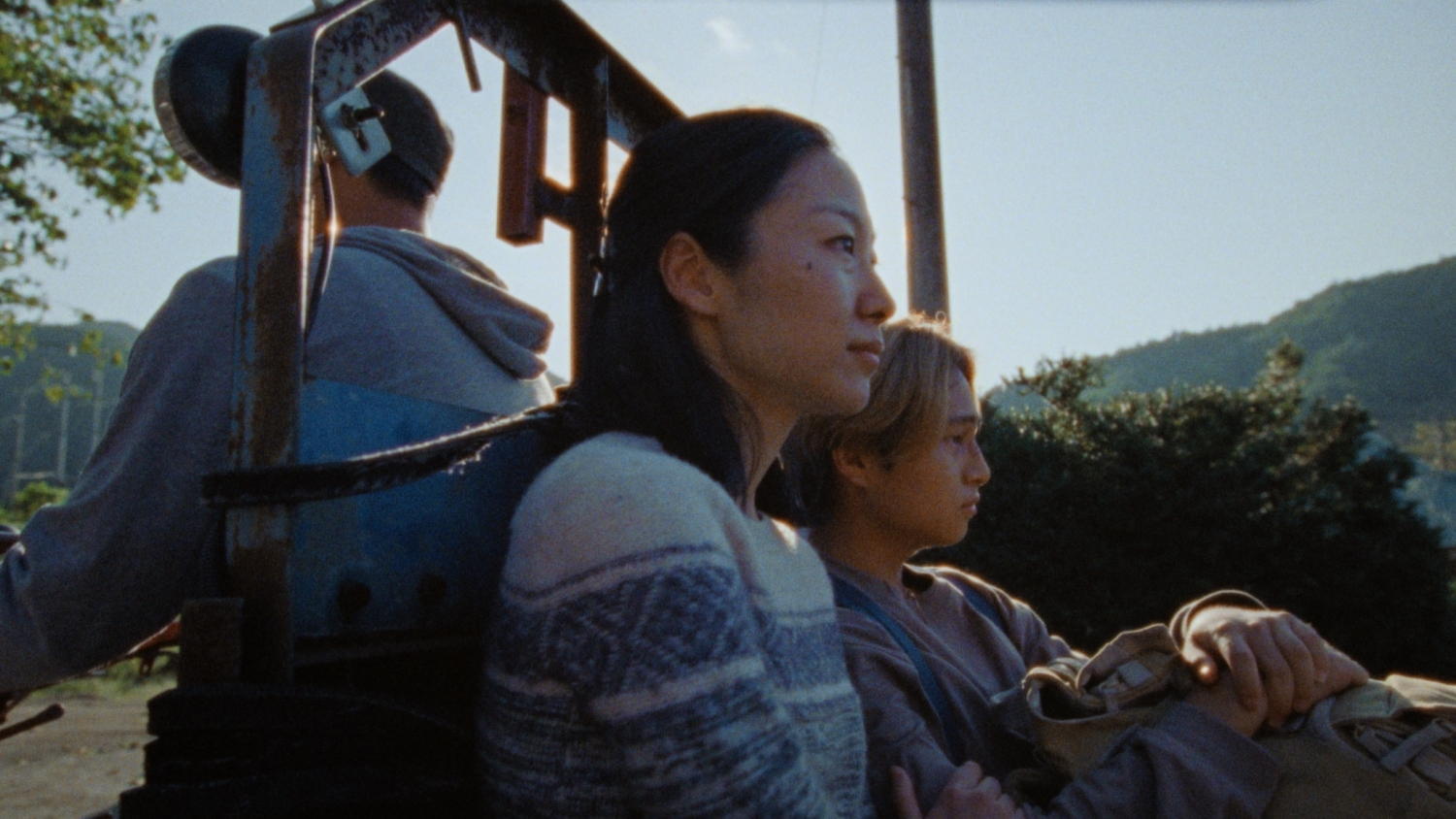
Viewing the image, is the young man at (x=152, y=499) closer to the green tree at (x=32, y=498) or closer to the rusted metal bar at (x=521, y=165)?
the rusted metal bar at (x=521, y=165)

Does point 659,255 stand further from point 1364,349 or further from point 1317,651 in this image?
point 1364,349

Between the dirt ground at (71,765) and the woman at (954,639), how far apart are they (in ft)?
14.5

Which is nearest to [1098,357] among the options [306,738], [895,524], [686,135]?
[895,524]

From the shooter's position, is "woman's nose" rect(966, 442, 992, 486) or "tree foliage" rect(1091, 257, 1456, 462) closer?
"woman's nose" rect(966, 442, 992, 486)

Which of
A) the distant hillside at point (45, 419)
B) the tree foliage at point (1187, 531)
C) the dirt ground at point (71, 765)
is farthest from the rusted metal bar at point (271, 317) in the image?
the distant hillside at point (45, 419)

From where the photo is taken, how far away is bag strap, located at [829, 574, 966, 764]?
6.48 ft

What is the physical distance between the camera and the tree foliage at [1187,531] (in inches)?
336

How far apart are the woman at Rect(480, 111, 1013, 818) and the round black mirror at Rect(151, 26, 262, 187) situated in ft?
2.08

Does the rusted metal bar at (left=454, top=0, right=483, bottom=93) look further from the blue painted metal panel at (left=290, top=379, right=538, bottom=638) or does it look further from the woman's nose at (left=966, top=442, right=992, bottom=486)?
the woman's nose at (left=966, top=442, right=992, bottom=486)

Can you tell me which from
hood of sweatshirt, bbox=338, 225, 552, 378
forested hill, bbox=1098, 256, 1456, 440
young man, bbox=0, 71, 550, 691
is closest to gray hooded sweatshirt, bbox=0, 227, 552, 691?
young man, bbox=0, 71, 550, 691

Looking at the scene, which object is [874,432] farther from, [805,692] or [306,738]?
[306,738]

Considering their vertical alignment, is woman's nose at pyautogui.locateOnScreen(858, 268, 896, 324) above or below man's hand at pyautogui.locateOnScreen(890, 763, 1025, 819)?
above

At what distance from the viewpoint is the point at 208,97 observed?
1283mm

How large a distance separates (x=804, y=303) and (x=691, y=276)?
0.70 feet
